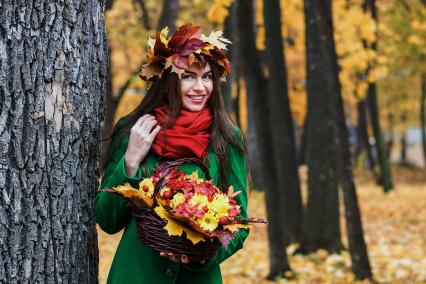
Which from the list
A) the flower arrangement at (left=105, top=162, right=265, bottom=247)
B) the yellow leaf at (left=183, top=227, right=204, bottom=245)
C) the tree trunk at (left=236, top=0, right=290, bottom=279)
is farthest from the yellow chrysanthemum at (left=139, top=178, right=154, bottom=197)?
the tree trunk at (left=236, top=0, right=290, bottom=279)

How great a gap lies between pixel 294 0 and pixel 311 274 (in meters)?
5.89

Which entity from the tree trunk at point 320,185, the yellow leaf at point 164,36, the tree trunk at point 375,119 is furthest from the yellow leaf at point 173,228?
the tree trunk at point 375,119

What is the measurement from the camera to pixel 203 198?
2908mm

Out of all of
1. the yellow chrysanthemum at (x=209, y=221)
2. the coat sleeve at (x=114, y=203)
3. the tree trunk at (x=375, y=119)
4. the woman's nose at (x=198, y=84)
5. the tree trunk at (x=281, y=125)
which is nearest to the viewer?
the yellow chrysanthemum at (x=209, y=221)

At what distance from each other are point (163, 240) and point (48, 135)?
651mm

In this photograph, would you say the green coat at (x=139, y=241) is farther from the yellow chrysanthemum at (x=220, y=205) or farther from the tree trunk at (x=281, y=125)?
the tree trunk at (x=281, y=125)

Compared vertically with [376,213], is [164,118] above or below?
above

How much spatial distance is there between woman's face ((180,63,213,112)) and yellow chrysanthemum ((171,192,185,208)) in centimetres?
62

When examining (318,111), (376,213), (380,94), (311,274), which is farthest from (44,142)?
(380,94)

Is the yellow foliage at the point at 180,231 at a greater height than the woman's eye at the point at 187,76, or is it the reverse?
the woman's eye at the point at 187,76

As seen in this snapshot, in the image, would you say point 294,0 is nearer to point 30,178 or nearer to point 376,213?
point 376,213

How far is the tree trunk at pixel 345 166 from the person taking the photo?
7.54 meters

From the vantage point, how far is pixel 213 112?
11.5ft

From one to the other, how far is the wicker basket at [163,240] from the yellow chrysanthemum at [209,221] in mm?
67
